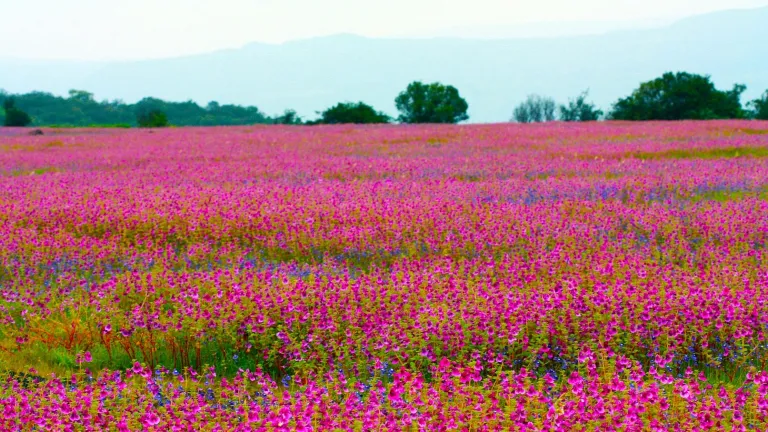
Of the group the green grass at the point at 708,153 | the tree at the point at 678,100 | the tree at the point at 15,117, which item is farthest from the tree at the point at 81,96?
the green grass at the point at 708,153

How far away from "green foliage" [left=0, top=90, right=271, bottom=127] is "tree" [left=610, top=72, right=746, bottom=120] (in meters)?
30.4

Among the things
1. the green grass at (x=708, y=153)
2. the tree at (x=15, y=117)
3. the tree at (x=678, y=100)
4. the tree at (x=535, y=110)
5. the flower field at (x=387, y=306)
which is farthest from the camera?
the tree at (x=535, y=110)

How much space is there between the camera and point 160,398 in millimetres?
3814

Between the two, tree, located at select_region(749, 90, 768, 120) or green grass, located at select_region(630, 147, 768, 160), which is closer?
green grass, located at select_region(630, 147, 768, 160)

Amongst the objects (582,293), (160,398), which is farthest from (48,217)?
(582,293)

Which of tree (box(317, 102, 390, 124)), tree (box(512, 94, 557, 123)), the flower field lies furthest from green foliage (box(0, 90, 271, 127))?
the flower field

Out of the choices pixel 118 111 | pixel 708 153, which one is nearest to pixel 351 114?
pixel 118 111

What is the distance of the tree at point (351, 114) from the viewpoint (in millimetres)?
52688

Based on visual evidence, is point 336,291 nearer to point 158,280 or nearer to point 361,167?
point 158,280

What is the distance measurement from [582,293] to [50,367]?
3556 mm

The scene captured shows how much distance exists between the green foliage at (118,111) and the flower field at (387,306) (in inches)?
2080

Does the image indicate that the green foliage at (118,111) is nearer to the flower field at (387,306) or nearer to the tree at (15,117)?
the tree at (15,117)

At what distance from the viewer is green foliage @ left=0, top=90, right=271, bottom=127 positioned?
62.8 m

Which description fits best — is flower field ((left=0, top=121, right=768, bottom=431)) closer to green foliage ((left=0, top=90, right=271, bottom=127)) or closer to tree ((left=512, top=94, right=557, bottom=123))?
green foliage ((left=0, top=90, right=271, bottom=127))
